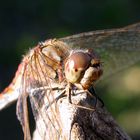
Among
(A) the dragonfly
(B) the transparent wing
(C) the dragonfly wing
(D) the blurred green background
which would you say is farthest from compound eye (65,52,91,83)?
(D) the blurred green background

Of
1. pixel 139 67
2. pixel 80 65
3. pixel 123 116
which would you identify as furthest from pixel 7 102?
pixel 139 67

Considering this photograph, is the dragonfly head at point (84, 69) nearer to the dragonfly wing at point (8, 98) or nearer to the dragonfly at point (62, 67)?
the dragonfly at point (62, 67)

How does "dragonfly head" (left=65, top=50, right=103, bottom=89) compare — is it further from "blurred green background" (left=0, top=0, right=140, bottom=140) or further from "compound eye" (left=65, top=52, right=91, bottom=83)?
"blurred green background" (left=0, top=0, right=140, bottom=140)

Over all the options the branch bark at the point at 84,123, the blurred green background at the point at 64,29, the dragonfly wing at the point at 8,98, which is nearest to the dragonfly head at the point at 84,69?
the branch bark at the point at 84,123

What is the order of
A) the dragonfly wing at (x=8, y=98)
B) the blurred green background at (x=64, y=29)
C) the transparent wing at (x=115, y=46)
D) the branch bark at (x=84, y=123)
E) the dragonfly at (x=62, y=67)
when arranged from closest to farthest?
the branch bark at (x=84, y=123), the dragonfly at (x=62, y=67), the transparent wing at (x=115, y=46), the dragonfly wing at (x=8, y=98), the blurred green background at (x=64, y=29)

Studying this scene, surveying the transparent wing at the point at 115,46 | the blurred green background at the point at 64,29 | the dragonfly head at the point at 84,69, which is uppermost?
the blurred green background at the point at 64,29

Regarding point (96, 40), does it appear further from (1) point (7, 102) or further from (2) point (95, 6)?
(2) point (95, 6)

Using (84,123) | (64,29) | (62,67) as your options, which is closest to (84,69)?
(62,67)
